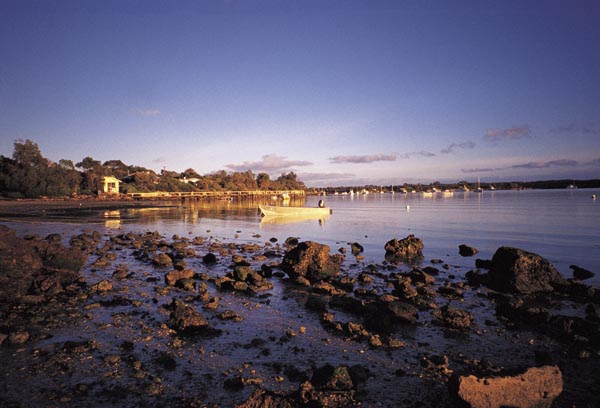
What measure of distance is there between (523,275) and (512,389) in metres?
10.8

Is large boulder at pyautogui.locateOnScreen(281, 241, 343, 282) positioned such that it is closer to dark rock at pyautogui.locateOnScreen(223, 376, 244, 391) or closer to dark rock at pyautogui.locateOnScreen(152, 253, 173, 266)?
dark rock at pyautogui.locateOnScreen(152, 253, 173, 266)

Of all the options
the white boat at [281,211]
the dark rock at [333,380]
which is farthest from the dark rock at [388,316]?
the white boat at [281,211]

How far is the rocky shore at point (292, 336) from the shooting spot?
22.9 feet

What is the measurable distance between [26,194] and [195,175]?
90.3m

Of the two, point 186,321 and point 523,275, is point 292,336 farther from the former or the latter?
point 523,275

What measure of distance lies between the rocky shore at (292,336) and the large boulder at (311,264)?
6 centimetres

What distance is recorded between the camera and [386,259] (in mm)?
22922

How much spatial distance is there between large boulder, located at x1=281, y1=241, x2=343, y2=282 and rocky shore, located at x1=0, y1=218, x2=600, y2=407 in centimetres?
6

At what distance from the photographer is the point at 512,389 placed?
6.58m

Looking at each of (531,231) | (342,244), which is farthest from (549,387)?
(531,231)

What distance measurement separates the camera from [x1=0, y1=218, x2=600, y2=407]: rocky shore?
6.98 meters

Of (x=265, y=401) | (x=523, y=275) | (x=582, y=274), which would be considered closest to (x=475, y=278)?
(x=523, y=275)

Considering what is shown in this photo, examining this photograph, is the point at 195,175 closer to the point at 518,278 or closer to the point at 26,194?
the point at 26,194

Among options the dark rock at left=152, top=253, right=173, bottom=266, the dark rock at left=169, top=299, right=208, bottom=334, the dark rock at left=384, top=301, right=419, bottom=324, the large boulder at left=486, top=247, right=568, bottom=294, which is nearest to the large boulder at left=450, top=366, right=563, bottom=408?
the dark rock at left=384, top=301, right=419, bottom=324
